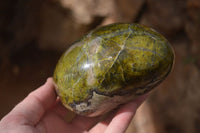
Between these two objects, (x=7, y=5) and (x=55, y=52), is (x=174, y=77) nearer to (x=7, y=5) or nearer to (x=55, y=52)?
(x=55, y=52)

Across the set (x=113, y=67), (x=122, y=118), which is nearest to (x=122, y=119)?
(x=122, y=118)

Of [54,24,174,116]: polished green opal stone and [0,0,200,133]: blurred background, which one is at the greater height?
[54,24,174,116]: polished green opal stone

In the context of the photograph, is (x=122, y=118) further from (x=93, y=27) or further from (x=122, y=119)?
(x=93, y=27)

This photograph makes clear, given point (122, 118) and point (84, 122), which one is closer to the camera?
point (122, 118)

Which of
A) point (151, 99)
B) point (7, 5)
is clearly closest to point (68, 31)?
point (7, 5)

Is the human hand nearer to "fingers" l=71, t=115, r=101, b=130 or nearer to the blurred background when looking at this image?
"fingers" l=71, t=115, r=101, b=130

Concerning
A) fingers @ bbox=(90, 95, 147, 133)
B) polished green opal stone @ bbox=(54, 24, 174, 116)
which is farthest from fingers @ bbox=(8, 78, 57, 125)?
fingers @ bbox=(90, 95, 147, 133)
